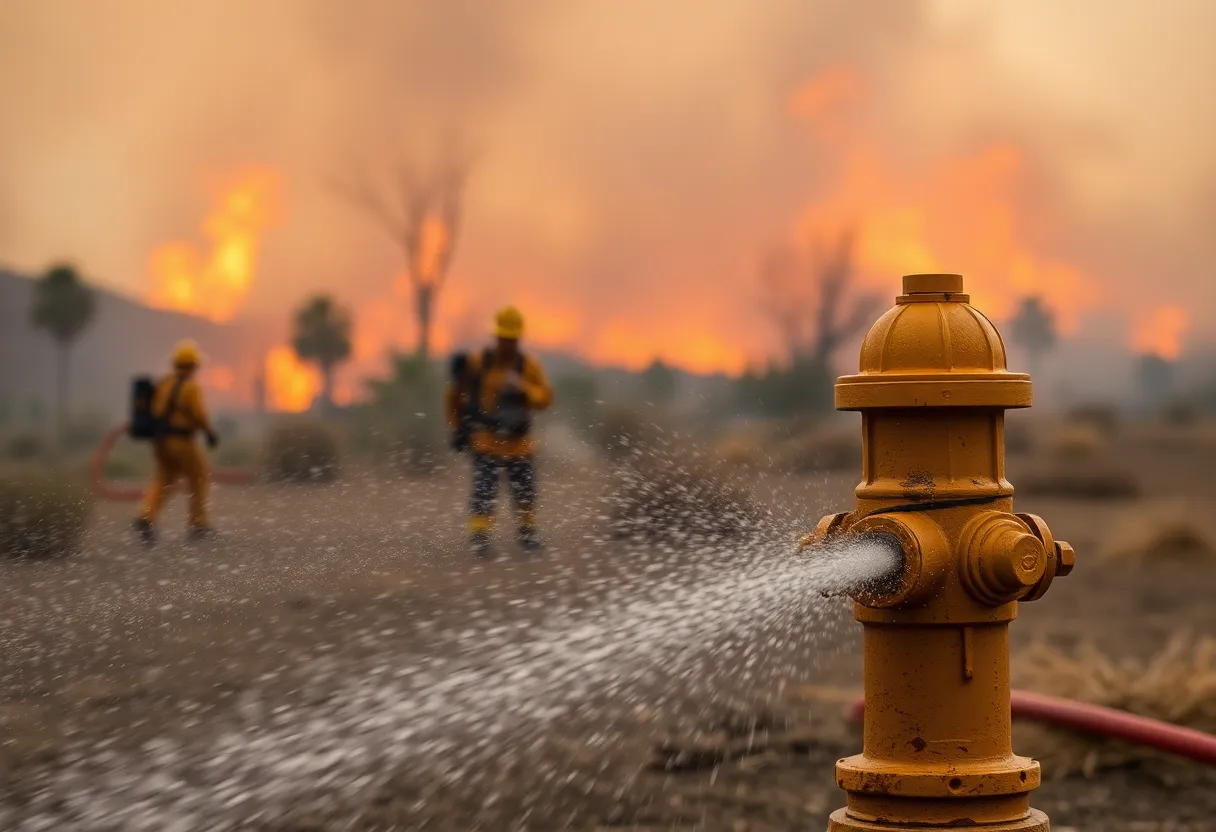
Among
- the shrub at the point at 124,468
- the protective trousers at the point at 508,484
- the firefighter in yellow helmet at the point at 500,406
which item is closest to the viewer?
the protective trousers at the point at 508,484

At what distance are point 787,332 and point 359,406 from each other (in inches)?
562

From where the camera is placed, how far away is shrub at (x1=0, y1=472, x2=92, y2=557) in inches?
416

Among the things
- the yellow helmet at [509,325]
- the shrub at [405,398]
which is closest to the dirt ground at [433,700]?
the yellow helmet at [509,325]

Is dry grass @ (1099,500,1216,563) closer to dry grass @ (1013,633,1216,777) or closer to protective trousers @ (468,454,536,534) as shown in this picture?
protective trousers @ (468,454,536,534)

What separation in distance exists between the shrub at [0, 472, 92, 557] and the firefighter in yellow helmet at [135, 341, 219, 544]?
0.58 metres

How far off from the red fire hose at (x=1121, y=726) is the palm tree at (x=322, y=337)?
53983 mm

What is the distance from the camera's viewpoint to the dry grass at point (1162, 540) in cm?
1209

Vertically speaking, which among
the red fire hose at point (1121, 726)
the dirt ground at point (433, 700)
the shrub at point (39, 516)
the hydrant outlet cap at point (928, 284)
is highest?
the hydrant outlet cap at point (928, 284)

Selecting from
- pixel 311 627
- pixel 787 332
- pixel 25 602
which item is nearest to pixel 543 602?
pixel 311 627

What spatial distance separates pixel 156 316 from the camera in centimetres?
17162

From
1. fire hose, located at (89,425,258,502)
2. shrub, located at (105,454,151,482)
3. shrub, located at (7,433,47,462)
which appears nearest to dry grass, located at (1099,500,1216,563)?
fire hose, located at (89,425,258,502)

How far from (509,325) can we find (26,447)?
123 ft

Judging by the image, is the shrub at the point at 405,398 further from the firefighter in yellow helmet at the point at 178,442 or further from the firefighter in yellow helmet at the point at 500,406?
the firefighter in yellow helmet at the point at 500,406

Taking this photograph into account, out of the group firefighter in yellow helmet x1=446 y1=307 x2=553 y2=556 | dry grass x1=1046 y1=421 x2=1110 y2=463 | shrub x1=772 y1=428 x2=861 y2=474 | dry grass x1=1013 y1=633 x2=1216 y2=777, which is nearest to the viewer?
dry grass x1=1013 y1=633 x2=1216 y2=777
